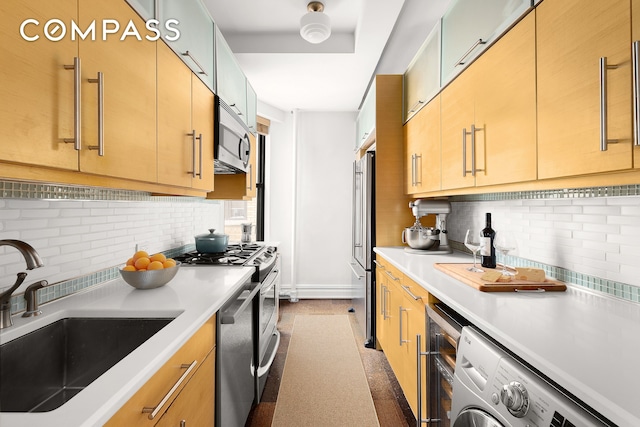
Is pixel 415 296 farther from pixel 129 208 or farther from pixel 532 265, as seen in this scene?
pixel 129 208

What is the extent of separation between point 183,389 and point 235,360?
2.18 ft

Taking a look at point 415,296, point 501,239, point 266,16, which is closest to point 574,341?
point 501,239

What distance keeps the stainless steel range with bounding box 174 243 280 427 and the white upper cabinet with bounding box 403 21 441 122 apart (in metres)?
1.66

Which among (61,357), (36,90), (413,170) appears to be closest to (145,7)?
(36,90)

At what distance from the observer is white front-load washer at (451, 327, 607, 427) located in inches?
30.5

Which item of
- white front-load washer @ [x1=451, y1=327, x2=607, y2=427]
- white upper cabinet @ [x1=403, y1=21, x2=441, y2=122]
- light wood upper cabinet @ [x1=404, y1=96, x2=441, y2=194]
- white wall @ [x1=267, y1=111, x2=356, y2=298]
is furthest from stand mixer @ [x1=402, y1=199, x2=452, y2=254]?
white wall @ [x1=267, y1=111, x2=356, y2=298]

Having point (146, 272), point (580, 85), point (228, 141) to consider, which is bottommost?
point (146, 272)

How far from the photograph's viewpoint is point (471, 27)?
5.70ft

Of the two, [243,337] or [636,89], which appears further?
[243,337]

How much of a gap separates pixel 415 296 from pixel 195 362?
44.9 inches

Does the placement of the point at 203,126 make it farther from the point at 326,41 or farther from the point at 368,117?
the point at 368,117

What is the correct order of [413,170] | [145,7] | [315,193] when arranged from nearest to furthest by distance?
[145,7], [413,170], [315,193]

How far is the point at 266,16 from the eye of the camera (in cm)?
286

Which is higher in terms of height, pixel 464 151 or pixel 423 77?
pixel 423 77
